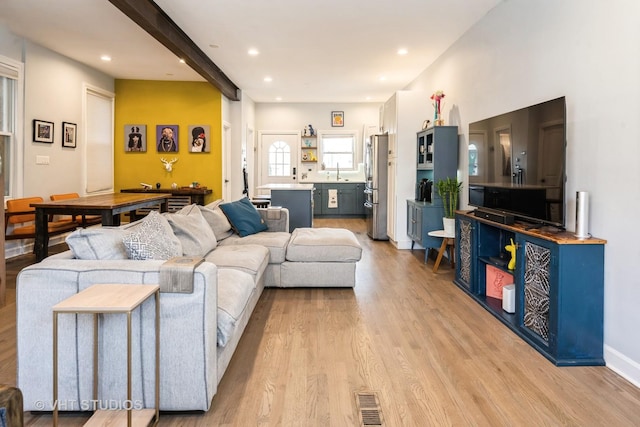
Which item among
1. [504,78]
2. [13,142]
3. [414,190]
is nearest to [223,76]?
[13,142]

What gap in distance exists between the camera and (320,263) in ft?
13.2

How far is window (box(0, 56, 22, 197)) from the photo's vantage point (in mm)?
5262

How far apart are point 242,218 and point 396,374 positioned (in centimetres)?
255

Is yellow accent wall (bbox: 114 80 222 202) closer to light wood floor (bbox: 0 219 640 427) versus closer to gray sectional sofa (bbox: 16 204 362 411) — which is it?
light wood floor (bbox: 0 219 640 427)

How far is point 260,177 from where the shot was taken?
10477 mm

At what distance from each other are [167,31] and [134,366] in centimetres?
379

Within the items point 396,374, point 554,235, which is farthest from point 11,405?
point 554,235

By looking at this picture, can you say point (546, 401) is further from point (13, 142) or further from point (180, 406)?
point (13, 142)

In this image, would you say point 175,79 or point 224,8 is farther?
point 175,79

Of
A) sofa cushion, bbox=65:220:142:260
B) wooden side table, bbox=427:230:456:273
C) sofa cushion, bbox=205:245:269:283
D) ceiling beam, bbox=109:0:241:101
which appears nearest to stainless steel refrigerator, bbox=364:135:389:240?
wooden side table, bbox=427:230:456:273

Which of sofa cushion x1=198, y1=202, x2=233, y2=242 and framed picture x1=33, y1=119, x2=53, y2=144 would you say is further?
framed picture x1=33, y1=119, x2=53, y2=144

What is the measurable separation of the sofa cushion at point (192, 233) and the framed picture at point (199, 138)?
432 centimetres

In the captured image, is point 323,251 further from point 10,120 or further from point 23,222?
point 10,120

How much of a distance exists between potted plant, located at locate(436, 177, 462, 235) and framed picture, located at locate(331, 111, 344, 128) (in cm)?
544
